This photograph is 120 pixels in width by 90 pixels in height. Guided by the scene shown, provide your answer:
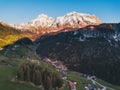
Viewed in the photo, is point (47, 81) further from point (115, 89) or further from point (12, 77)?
point (115, 89)

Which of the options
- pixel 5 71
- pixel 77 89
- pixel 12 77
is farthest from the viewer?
pixel 77 89

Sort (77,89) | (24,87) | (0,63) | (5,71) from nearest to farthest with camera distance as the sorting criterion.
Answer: (24,87), (5,71), (77,89), (0,63)

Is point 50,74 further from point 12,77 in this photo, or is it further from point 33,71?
point 12,77

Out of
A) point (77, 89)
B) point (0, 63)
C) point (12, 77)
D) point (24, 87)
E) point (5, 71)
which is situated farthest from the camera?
point (0, 63)

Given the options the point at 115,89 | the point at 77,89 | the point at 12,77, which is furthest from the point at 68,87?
the point at 115,89

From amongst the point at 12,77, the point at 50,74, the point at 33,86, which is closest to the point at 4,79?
the point at 12,77

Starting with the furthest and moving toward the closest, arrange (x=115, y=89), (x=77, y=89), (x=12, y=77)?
(x=115, y=89)
(x=77, y=89)
(x=12, y=77)

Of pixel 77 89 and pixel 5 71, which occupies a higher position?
pixel 5 71

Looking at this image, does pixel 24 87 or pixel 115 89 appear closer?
pixel 24 87

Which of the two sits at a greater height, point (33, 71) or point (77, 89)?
point (33, 71)
